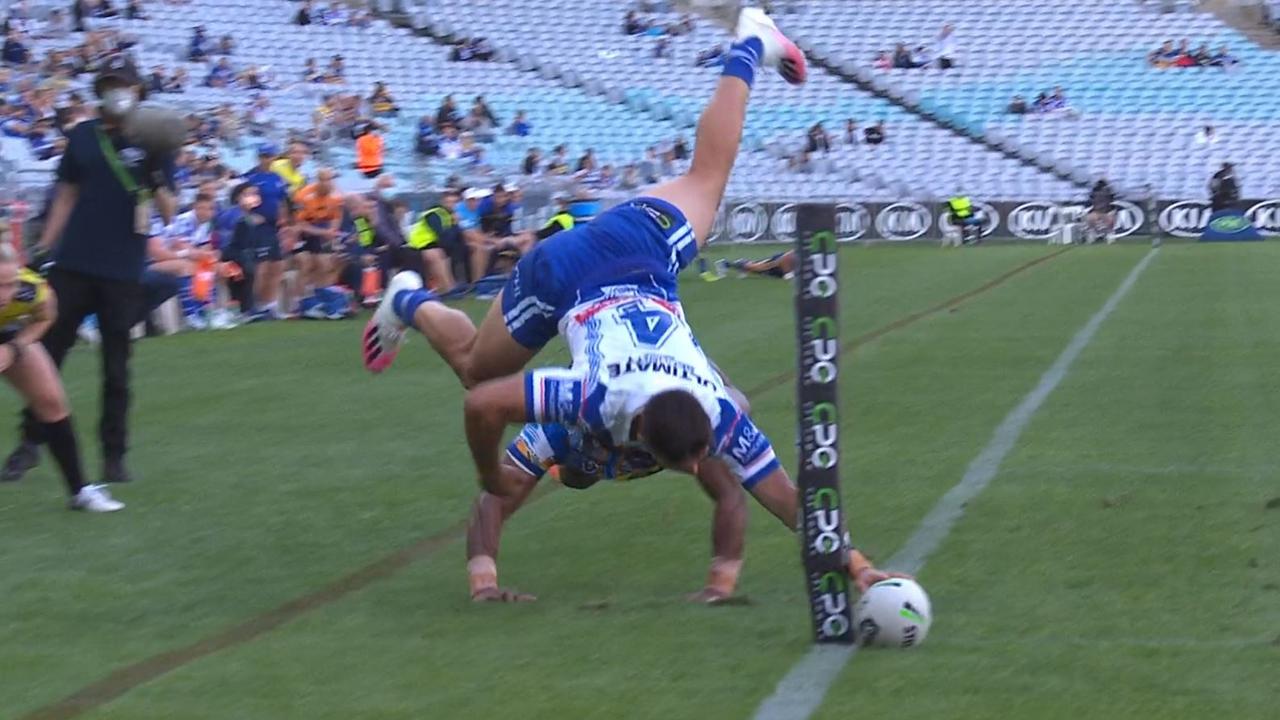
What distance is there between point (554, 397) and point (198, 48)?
97.4ft

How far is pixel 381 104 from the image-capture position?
114ft

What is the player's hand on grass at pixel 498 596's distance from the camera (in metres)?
6.74

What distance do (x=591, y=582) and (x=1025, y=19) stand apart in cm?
4171

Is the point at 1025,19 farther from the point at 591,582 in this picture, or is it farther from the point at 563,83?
the point at 591,582

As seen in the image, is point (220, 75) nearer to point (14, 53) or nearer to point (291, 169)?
point (14, 53)

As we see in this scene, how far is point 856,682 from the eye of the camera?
541 centimetres

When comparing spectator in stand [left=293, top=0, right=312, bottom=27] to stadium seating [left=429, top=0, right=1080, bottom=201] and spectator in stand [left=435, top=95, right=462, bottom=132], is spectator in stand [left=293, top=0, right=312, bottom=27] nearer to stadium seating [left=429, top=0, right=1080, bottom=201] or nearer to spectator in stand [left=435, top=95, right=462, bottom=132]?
stadium seating [left=429, top=0, right=1080, bottom=201]

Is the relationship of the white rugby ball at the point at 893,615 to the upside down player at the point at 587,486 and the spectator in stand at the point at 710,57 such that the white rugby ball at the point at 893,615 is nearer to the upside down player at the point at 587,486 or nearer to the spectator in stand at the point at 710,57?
the upside down player at the point at 587,486

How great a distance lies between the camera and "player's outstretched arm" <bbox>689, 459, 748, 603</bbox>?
665cm

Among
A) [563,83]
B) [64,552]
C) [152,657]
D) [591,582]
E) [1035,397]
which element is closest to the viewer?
[152,657]

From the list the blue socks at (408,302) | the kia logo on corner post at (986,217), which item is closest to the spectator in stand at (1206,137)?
the kia logo on corner post at (986,217)

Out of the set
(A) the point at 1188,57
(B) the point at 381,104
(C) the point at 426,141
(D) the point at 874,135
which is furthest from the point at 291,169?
(A) the point at 1188,57

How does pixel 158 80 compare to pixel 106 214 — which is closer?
pixel 106 214

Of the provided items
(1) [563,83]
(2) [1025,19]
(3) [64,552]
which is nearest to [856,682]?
(3) [64,552]
